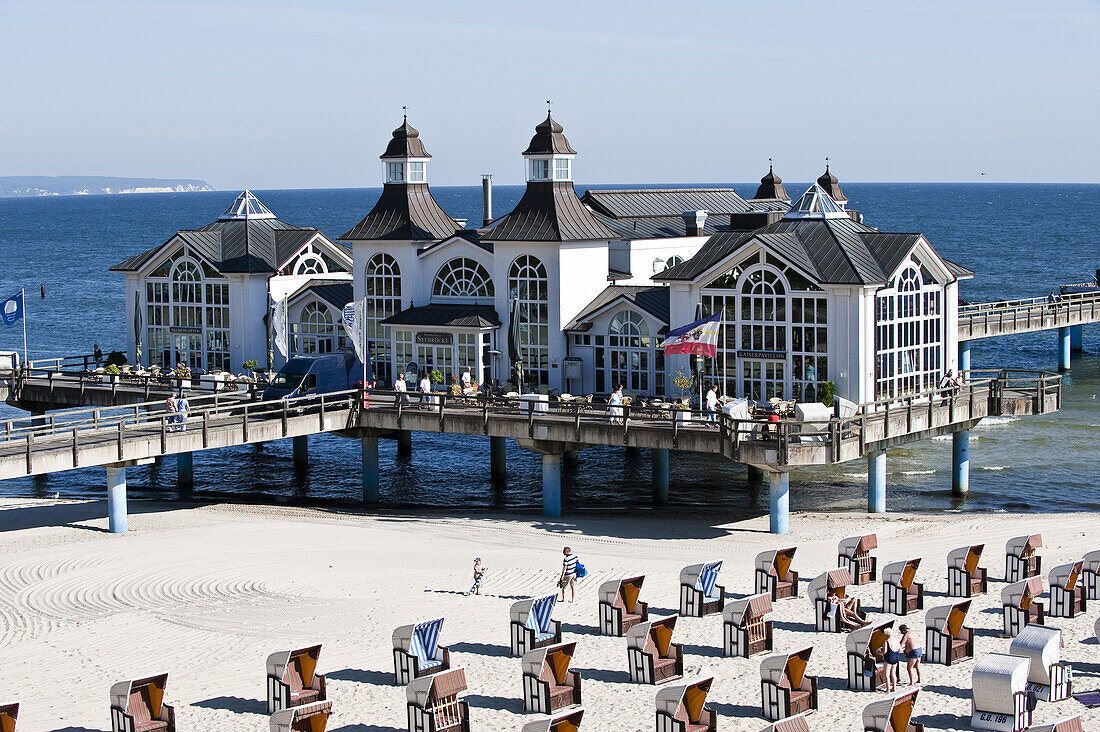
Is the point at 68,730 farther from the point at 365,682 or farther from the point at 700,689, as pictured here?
the point at 700,689

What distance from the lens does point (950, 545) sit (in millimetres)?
32500

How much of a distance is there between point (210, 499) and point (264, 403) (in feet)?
18.5

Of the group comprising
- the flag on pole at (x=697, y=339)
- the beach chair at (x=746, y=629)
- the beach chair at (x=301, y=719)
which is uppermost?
the flag on pole at (x=697, y=339)

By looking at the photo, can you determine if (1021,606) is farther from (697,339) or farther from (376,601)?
(697,339)

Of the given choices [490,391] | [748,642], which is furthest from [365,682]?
[490,391]

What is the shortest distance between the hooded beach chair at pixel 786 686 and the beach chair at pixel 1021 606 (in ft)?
17.5

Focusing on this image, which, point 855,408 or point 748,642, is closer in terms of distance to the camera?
point 748,642

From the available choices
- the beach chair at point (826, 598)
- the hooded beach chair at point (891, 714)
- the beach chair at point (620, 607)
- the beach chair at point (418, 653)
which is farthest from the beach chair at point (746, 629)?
the beach chair at point (418, 653)

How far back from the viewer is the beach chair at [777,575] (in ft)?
89.7

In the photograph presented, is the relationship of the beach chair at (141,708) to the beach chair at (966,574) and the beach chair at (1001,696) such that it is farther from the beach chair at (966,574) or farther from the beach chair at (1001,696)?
the beach chair at (966,574)

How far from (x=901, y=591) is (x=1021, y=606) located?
7.00 feet

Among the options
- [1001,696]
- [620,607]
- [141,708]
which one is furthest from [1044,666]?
[141,708]

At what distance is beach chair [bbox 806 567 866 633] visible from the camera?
2516cm

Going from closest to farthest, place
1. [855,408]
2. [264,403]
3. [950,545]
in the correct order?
[950,545] → [855,408] → [264,403]
